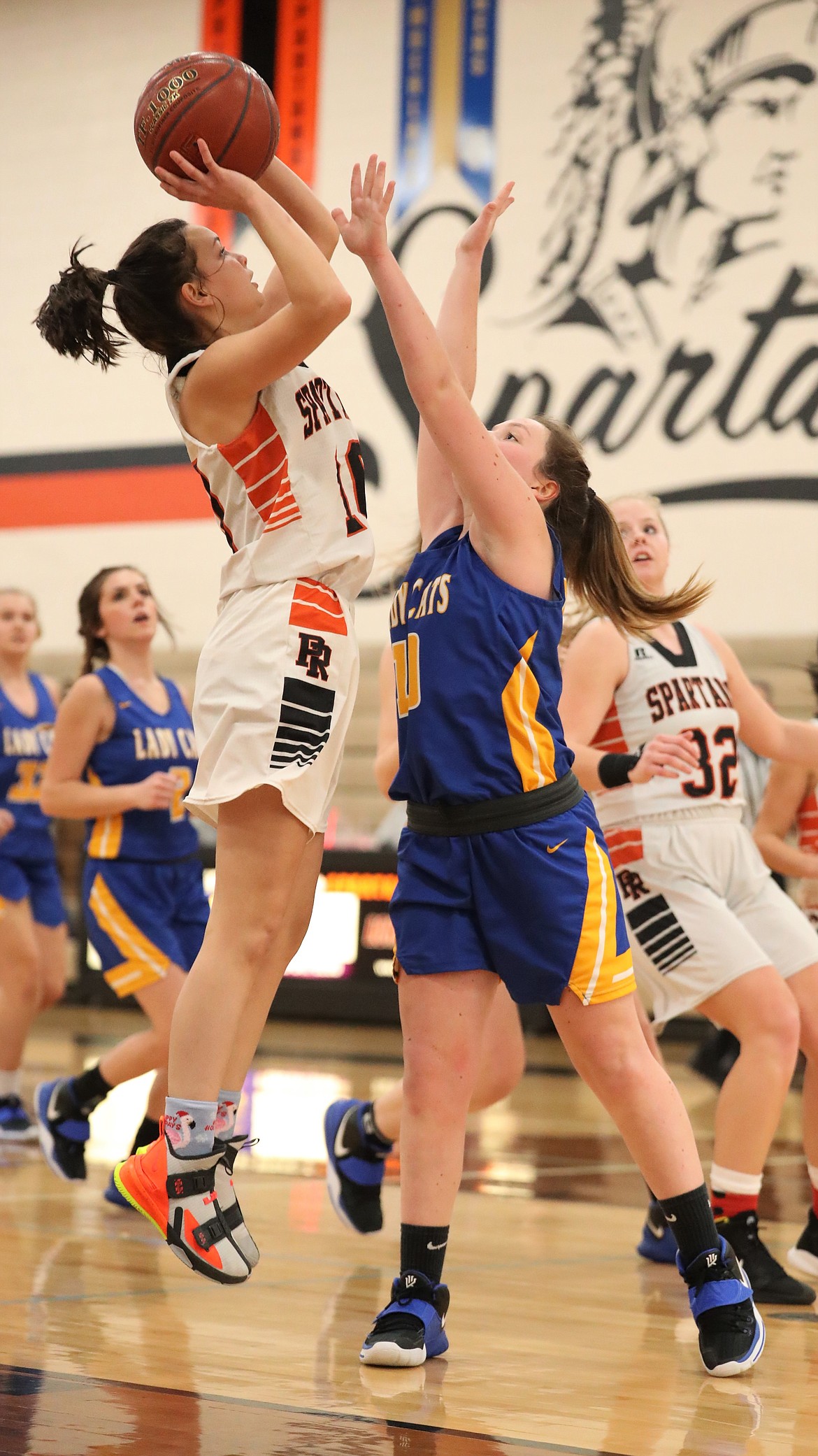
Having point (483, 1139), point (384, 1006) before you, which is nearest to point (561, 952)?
point (483, 1139)

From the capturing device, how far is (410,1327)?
3.02 m

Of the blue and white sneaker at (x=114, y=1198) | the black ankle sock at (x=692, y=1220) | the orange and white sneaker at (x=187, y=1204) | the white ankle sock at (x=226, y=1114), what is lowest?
the blue and white sneaker at (x=114, y=1198)

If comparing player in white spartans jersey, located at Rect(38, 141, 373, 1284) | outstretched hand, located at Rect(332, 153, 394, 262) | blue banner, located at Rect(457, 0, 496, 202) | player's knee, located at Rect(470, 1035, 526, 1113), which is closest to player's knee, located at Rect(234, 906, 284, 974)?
player in white spartans jersey, located at Rect(38, 141, 373, 1284)

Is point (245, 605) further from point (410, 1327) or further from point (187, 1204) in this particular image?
point (410, 1327)

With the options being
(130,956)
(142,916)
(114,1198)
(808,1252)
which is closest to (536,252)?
(142,916)

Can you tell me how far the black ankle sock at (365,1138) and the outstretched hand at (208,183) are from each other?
2320 millimetres

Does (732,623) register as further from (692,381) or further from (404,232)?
(404,232)

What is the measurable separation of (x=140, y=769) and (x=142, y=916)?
520 mm

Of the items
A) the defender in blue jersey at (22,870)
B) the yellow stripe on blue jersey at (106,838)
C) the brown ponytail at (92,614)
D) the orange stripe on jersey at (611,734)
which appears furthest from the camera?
the defender in blue jersey at (22,870)

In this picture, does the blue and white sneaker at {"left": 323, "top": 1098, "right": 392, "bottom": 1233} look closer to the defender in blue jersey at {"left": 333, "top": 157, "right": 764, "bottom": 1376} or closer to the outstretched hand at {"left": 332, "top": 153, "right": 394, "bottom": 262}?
the defender in blue jersey at {"left": 333, "top": 157, "right": 764, "bottom": 1376}

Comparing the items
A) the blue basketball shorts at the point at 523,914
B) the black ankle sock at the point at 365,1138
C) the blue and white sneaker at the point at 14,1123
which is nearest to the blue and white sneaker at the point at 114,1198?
the black ankle sock at the point at 365,1138

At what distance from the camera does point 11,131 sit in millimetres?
13062

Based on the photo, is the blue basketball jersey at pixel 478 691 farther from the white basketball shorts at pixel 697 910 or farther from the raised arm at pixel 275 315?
the white basketball shorts at pixel 697 910

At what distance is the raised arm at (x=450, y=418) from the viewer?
291 cm
